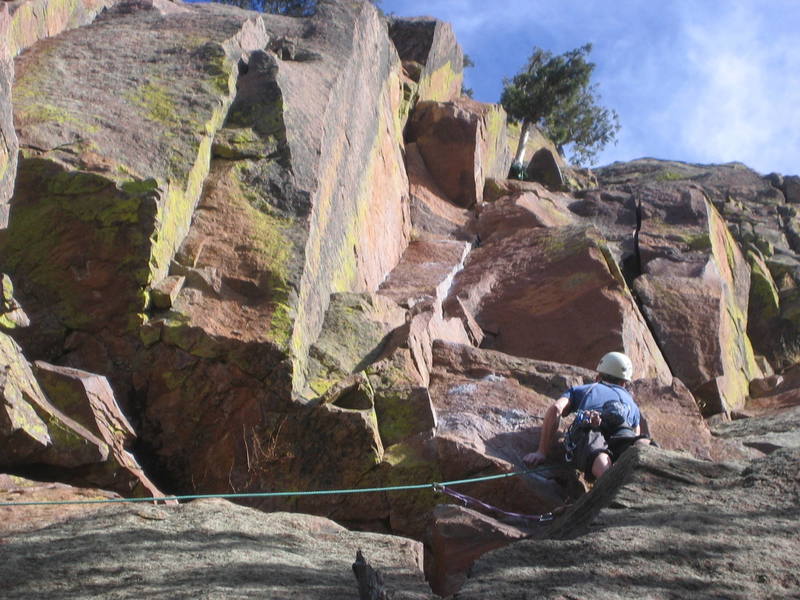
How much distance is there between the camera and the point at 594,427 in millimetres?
7590

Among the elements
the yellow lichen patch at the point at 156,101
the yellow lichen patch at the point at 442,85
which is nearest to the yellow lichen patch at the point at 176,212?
the yellow lichen patch at the point at 156,101

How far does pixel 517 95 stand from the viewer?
22203 mm

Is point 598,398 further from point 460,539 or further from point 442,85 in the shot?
point 442,85

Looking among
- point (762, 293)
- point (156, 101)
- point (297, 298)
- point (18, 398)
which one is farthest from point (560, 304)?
point (18, 398)

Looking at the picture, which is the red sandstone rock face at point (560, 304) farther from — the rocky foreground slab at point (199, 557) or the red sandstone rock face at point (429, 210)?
the rocky foreground slab at point (199, 557)

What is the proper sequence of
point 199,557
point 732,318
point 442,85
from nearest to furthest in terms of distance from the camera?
point 199,557 → point 732,318 → point 442,85

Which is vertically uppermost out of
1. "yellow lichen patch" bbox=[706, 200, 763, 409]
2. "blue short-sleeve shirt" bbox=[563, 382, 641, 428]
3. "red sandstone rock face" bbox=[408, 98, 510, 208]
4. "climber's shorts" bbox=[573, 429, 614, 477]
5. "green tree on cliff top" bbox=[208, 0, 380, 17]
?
"green tree on cliff top" bbox=[208, 0, 380, 17]

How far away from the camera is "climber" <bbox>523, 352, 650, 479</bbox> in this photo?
24.4 ft

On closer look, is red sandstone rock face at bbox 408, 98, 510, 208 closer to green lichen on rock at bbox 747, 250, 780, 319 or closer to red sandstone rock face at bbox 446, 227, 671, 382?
red sandstone rock face at bbox 446, 227, 671, 382

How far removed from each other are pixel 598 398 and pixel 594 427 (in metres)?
0.57

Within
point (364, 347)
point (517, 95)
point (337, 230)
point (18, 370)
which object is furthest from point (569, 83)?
point (18, 370)

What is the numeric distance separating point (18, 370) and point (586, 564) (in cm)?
421

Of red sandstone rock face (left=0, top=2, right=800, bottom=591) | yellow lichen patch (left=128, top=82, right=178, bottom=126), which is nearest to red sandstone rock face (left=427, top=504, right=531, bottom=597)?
red sandstone rock face (left=0, top=2, right=800, bottom=591)

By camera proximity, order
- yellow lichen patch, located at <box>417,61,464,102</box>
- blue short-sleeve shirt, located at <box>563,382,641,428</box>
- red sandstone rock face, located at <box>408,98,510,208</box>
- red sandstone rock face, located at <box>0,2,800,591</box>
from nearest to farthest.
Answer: red sandstone rock face, located at <box>0,2,800,591</box> → blue short-sleeve shirt, located at <box>563,382,641,428</box> → red sandstone rock face, located at <box>408,98,510,208</box> → yellow lichen patch, located at <box>417,61,464,102</box>
